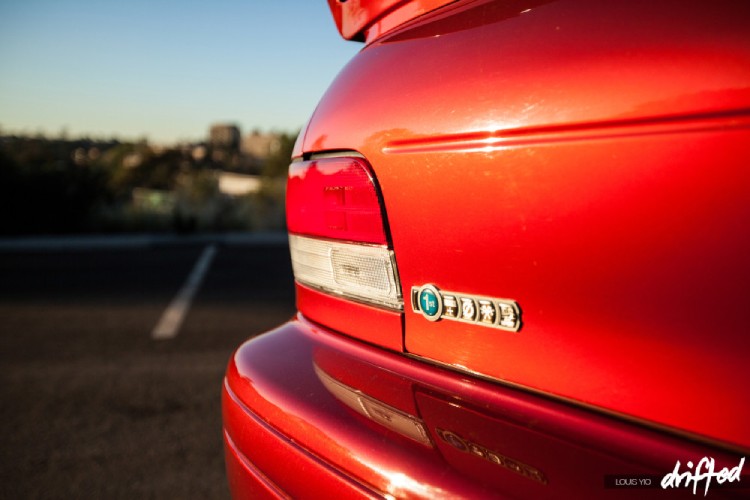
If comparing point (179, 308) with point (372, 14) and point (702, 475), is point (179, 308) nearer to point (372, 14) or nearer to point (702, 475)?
point (372, 14)

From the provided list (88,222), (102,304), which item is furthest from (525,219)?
(88,222)

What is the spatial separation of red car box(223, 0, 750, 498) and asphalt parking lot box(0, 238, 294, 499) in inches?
56.3

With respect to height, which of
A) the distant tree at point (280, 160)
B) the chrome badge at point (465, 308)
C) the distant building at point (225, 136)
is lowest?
the chrome badge at point (465, 308)

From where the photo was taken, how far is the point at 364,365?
1001mm

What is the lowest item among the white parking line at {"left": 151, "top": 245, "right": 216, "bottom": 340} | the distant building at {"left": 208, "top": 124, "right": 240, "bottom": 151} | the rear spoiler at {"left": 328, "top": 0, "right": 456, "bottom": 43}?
the white parking line at {"left": 151, "top": 245, "right": 216, "bottom": 340}

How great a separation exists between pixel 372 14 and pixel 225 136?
72.4 metres

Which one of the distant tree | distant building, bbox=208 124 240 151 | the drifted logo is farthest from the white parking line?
distant building, bbox=208 124 240 151

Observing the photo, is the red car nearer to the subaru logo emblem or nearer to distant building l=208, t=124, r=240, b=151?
the subaru logo emblem

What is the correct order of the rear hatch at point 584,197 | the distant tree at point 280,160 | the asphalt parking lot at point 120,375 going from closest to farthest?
1. the rear hatch at point 584,197
2. the asphalt parking lot at point 120,375
3. the distant tree at point 280,160

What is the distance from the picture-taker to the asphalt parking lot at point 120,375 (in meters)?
2.17

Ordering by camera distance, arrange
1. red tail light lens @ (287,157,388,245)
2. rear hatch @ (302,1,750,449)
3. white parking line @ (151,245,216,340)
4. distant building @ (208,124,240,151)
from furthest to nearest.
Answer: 1. distant building @ (208,124,240,151)
2. white parking line @ (151,245,216,340)
3. red tail light lens @ (287,157,388,245)
4. rear hatch @ (302,1,750,449)

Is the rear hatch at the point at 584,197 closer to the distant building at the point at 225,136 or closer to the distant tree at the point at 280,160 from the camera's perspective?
the distant tree at the point at 280,160

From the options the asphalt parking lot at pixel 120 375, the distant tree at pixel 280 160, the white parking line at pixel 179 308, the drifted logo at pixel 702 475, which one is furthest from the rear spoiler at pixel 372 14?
the distant tree at pixel 280 160

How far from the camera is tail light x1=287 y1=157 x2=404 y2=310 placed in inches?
37.9
